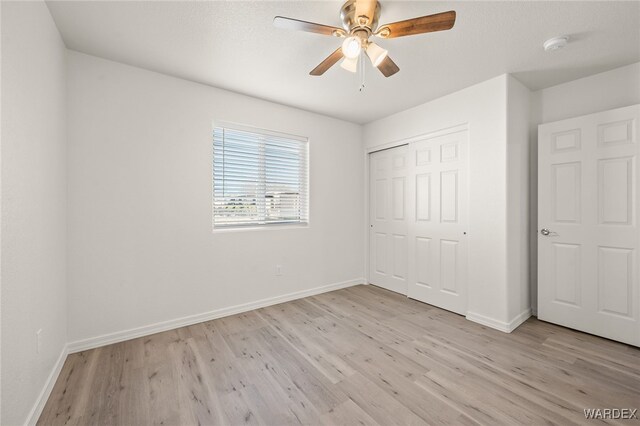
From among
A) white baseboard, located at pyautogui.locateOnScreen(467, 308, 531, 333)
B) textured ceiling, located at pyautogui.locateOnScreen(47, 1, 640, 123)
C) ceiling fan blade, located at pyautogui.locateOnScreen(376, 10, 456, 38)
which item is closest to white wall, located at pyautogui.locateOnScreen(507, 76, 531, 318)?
white baseboard, located at pyautogui.locateOnScreen(467, 308, 531, 333)

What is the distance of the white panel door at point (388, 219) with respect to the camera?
12.4 feet

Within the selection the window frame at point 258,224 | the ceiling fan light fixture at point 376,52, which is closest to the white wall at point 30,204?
the window frame at point 258,224

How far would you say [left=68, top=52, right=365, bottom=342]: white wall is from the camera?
7.57 feet

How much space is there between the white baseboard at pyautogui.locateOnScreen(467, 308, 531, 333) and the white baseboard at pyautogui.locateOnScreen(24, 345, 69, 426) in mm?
3587

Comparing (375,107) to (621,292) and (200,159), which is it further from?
(621,292)

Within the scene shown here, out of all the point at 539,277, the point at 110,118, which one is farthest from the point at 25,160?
the point at 539,277

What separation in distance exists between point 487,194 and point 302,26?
2412 mm

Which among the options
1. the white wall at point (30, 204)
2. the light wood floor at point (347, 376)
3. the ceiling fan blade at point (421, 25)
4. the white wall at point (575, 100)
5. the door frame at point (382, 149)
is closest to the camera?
the white wall at point (30, 204)

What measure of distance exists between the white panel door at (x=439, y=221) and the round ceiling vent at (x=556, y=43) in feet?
3.23

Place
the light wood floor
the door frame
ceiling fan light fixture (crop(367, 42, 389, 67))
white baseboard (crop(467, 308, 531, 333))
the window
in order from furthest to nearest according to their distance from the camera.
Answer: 1. the window
2. the door frame
3. white baseboard (crop(467, 308, 531, 333))
4. ceiling fan light fixture (crop(367, 42, 389, 67))
5. the light wood floor

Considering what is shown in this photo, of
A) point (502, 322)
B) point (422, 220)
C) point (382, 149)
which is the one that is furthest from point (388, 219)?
point (502, 322)

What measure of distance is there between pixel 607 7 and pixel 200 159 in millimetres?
3500

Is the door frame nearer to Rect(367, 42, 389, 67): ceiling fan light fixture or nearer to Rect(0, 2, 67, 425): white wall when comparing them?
Rect(367, 42, 389, 67): ceiling fan light fixture

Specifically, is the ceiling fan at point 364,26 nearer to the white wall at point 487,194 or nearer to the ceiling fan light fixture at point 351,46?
the ceiling fan light fixture at point 351,46
